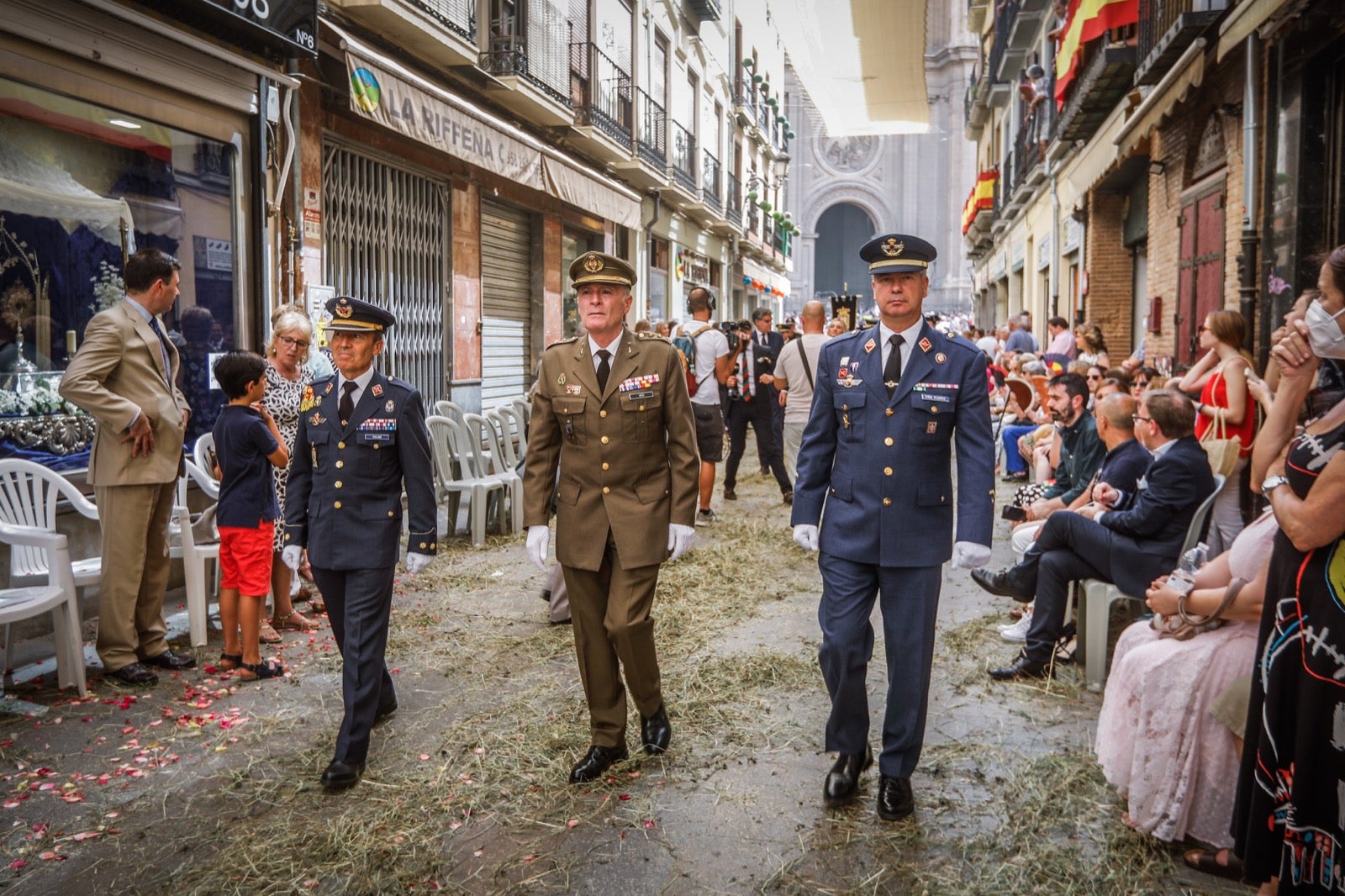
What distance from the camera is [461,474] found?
8898 mm

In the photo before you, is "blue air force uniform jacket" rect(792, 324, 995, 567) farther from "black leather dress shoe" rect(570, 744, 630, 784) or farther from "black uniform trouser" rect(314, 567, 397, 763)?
"black uniform trouser" rect(314, 567, 397, 763)

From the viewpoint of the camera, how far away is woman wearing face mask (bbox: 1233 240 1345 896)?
2666 millimetres

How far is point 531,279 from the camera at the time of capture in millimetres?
15453

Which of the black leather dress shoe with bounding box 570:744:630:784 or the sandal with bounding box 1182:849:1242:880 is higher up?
the black leather dress shoe with bounding box 570:744:630:784

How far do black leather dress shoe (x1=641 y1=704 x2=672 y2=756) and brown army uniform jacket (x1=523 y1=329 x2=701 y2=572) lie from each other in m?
0.72

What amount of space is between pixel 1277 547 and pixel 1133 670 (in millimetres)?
825

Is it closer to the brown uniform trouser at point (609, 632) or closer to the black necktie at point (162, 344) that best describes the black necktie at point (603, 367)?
the brown uniform trouser at point (609, 632)

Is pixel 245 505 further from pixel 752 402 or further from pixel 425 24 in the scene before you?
pixel 425 24

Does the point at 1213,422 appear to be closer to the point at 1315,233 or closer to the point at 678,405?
the point at 1315,233

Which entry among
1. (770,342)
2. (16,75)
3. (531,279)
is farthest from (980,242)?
(16,75)

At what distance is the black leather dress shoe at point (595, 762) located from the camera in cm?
395

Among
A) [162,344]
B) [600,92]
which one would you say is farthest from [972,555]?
[600,92]

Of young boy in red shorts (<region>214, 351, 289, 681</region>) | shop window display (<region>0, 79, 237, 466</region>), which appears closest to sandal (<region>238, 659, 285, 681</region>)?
young boy in red shorts (<region>214, 351, 289, 681</region>)

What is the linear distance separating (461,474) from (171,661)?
376 centimetres
